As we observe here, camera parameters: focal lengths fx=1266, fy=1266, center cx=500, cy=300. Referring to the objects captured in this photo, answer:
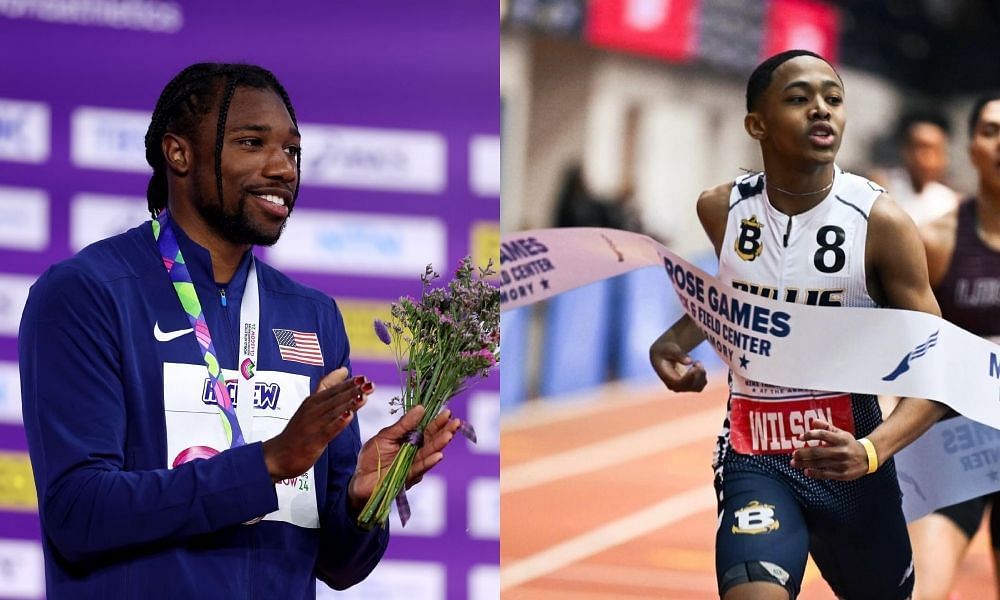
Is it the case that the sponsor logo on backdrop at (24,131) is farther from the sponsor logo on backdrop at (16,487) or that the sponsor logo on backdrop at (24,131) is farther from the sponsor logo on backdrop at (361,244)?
the sponsor logo on backdrop at (16,487)

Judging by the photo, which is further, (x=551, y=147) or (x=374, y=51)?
(x=374, y=51)

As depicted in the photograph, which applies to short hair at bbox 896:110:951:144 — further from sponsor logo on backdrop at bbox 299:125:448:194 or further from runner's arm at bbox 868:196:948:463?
sponsor logo on backdrop at bbox 299:125:448:194

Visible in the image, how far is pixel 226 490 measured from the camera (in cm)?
185

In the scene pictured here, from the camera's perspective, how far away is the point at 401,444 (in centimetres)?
207

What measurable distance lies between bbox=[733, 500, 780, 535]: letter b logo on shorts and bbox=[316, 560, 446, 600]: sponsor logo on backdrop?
2268 mm

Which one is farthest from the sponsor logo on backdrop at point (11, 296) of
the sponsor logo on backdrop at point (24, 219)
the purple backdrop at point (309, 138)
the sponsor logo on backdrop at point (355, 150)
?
the sponsor logo on backdrop at point (355, 150)

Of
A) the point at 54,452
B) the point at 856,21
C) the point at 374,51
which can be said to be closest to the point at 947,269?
Answer: the point at 856,21

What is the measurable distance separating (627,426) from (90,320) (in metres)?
1.89

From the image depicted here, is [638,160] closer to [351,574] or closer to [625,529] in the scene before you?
[625,529]

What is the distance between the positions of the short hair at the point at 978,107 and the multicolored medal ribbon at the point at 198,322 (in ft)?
6.86

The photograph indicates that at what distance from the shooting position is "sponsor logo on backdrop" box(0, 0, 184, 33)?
468 cm

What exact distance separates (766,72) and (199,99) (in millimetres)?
1348

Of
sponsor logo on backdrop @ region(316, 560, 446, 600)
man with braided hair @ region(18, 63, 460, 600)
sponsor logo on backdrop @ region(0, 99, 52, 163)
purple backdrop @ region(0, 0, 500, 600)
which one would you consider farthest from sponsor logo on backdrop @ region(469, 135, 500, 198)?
Answer: man with braided hair @ region(18, 63, 460, 600)

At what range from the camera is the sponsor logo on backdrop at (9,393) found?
483cm
